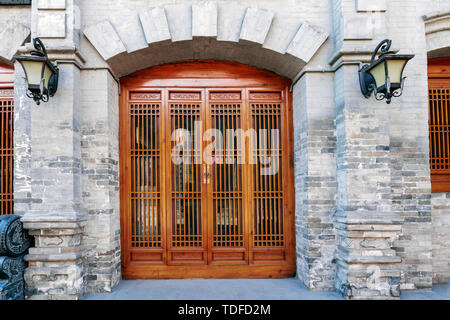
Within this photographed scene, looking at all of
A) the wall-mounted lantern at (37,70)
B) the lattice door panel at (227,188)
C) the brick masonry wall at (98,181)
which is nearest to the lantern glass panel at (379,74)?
the lattice door panel at (227,188)

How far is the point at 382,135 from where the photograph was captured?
4.18 m

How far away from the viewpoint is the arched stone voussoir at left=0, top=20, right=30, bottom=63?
436 centimetres

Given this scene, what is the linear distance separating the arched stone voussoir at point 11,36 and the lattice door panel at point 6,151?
714 mm

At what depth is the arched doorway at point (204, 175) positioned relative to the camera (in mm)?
4812

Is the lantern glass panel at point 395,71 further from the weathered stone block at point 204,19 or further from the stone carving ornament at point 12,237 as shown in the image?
the stone carving ornament at point 12,237

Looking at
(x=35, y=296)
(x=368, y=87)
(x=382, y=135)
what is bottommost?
(x=35, y=296)

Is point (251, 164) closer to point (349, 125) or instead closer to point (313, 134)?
point (313, 134)

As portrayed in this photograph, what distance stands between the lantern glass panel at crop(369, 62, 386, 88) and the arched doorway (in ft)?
4.86

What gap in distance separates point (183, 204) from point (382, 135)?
3349 millimetres

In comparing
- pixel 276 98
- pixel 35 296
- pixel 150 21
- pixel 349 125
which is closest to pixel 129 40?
pixel 150 21

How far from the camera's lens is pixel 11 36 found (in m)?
4.38

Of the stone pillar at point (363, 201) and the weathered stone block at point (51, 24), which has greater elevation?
the weathered stone block at point (51, 24)

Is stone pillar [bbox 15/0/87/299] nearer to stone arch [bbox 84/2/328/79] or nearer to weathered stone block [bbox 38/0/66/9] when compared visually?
weathered stone block [bbox 38/0/66/9]

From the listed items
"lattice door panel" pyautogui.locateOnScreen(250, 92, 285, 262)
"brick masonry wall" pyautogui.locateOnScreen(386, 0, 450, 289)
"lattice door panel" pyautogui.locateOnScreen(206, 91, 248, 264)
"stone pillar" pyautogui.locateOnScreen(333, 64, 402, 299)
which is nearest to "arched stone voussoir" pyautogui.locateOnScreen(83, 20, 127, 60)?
"lattice door panel" pyautogui.locateOnScreen(206, 91, 248, 264)
